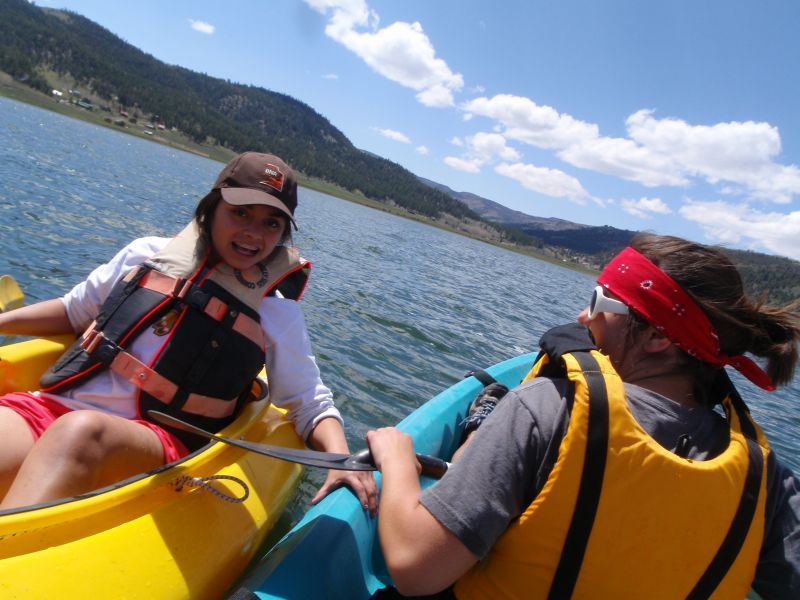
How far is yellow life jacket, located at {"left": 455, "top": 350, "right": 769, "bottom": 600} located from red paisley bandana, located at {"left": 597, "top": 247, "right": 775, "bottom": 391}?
256 mm

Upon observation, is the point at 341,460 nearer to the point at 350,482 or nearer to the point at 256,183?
the point at 350,482

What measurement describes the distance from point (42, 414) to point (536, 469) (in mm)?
2396

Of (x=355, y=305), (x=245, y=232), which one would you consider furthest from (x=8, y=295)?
(x=355, y=305)

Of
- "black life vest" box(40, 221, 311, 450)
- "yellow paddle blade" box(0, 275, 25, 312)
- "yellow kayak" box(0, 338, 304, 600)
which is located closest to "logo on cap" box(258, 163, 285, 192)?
"black life vest" box(40, 221, 311, 450)

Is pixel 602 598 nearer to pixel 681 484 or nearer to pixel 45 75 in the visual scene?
pixel 681 484

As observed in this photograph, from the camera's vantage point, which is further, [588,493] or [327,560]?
[327,560]

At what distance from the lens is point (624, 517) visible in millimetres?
1594

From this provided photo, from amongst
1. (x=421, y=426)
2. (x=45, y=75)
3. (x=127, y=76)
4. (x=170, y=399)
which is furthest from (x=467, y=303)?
(x=127, y=76)

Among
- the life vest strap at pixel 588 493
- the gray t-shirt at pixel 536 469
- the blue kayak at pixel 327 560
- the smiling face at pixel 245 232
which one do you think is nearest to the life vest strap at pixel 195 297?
the smiling face at pixel 245 232

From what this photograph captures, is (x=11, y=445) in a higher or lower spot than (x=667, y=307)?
lower

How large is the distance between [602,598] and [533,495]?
1.27 feet

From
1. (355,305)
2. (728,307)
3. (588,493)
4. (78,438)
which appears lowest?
(355,305)

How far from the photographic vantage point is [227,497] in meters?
2.65

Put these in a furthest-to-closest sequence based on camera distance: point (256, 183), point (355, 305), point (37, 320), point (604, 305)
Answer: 1. point (355, 305)
2. point (37, 320)
3. point (256, 183)
4. point (604, 305)
